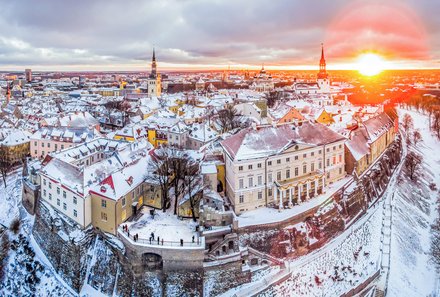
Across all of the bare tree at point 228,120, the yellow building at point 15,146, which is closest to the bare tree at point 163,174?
the bare tree at point 228,120

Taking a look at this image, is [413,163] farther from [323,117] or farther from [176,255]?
[176,255]

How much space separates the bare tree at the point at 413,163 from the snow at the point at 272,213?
22.8 metres

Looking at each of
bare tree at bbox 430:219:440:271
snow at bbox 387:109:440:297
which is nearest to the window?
snow at bbox 387:109:440:297

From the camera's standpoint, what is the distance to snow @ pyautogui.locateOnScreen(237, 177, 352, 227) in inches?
1494

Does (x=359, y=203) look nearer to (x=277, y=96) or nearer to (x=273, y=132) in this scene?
(x=273, y=132)

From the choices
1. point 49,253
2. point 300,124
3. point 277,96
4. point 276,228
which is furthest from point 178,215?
point 277,96

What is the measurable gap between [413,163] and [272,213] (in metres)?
33.9

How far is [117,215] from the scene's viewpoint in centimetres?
3731

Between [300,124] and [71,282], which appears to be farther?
[300,124]

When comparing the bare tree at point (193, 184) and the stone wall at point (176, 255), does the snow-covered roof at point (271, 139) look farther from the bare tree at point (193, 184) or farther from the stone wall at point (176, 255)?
the stone wall at point (176, 255)

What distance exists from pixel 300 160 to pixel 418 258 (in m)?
15.5

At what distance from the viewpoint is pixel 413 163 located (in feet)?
206

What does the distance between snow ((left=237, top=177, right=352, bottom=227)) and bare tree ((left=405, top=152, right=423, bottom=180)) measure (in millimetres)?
22778

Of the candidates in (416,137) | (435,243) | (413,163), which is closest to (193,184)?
(435,243)
